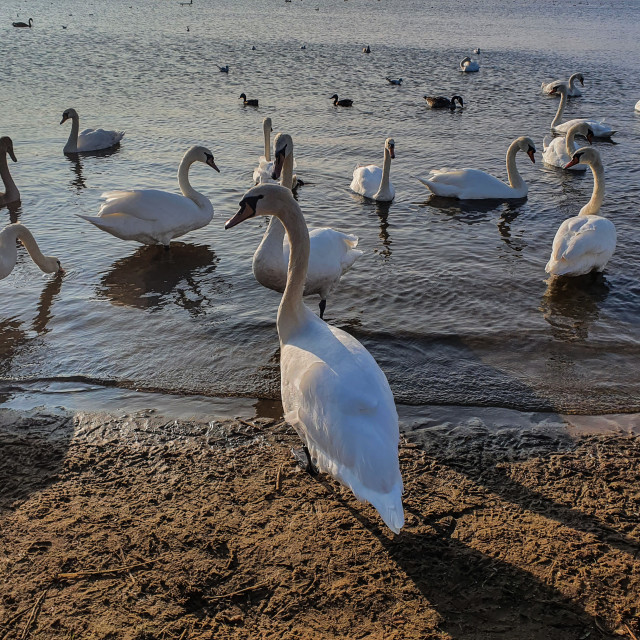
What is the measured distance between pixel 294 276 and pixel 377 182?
679 centimetres

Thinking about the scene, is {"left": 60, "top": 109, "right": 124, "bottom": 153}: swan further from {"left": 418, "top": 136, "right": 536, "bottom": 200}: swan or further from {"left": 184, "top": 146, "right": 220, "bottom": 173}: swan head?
{"left": 418, "top": 136, "right": 536, "bottom": 200}: swan

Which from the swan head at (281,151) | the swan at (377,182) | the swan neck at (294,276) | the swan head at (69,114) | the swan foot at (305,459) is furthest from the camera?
the swan head at (69,114)

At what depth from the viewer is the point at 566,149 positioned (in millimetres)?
12781

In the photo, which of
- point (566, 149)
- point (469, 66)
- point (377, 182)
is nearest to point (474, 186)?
point (377, 182)

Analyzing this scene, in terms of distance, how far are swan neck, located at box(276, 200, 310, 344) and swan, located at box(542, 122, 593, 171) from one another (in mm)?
9369

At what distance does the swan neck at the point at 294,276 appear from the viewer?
450cm

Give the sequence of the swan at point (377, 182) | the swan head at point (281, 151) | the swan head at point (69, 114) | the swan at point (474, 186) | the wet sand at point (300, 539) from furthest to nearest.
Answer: the swan head at point (69, 114) → the swan at point (474, 186) → the swan at point (377, 182) → the swan head at point (281, 151) → the wet sand at point (300, 539)

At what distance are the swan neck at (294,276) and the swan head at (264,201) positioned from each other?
0.05 metres

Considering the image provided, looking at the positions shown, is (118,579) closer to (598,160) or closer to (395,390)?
(395,390)

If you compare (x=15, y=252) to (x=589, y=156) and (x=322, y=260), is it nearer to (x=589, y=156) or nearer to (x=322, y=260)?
(x=322, y=260)

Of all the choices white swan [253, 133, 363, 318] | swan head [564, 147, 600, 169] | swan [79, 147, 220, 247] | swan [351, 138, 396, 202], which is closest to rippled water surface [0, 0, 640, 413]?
swan [351, 138, 396, 202]

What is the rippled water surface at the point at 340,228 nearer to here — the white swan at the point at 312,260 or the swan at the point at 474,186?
the swan at the point at 474,186

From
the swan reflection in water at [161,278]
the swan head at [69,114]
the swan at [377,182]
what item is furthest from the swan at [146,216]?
the swan head at [69,114]

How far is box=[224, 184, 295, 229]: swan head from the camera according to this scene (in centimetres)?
451
